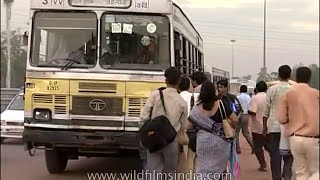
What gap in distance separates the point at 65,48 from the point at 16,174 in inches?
103

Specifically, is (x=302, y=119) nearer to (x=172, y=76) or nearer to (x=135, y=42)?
(x=172, y=76)

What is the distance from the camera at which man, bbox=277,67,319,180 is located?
646cm

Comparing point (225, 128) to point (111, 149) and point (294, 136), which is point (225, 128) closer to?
point (294, 136)

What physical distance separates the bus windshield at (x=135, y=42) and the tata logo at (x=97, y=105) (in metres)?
0.61

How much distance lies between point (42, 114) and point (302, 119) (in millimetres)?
4768

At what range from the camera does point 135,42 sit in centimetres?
982

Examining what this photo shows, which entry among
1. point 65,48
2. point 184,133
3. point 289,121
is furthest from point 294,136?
point 65,48

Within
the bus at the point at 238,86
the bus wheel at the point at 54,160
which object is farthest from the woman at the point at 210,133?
the bus at the point at 238,86

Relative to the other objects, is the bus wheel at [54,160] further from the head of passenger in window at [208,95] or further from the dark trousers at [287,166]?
the head of passenger in window at [208,95]

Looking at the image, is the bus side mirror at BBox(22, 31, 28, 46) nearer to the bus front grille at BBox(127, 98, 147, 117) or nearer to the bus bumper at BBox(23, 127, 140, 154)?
the bus bumper at BBox(23, 127, 140, 154)

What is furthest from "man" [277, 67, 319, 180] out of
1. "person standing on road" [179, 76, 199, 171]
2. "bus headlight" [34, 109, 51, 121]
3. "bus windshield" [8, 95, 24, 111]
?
"bus windshield" [8, 95, 24, 111]

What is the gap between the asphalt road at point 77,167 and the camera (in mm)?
10492

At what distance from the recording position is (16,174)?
10773mm

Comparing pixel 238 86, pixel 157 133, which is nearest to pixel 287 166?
pixel 157 133
